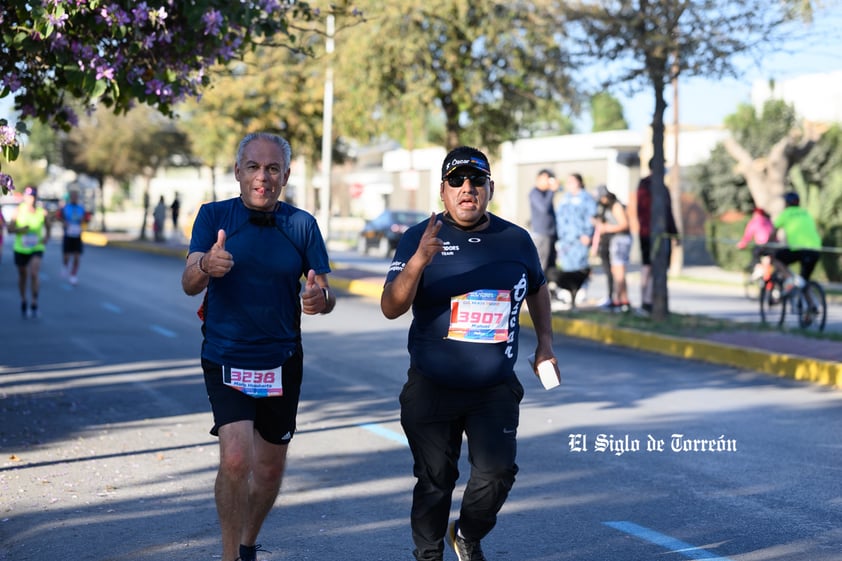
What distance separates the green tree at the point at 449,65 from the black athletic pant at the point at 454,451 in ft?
67.6

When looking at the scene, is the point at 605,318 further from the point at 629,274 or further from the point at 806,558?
the point at 629,274

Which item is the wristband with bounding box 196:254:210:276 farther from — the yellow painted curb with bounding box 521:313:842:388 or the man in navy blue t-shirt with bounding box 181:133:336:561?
the yellow painted curb with bounding box 521:313:842:388

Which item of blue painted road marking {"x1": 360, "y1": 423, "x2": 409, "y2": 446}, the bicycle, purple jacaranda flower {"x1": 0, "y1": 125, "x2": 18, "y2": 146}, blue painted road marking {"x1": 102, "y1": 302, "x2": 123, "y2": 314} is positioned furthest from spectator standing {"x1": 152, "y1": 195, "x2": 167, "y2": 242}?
purple jacaranda flower {"x1": 0, "y1": 125, "x2": 18, "y2": 146}

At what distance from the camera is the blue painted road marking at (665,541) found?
6164mm

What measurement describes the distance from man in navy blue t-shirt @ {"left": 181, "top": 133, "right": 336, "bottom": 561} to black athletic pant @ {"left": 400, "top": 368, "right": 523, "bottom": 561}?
0.59m

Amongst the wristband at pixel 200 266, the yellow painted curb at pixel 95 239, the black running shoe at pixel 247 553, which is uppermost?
the wristband at pixel 200 266

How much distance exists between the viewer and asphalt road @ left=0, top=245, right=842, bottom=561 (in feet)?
21.3

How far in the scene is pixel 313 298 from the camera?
5387mm

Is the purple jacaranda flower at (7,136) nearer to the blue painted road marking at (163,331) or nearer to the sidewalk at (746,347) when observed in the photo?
the sidewalk at (746,347)

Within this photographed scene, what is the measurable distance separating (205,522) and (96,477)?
4.98 ft

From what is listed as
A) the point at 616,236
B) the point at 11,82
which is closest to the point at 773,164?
the point at 616,236

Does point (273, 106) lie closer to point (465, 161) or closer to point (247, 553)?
point (247, 553)

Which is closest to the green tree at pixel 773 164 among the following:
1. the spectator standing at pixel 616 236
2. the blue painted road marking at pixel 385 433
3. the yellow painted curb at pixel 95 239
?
the spectator standing at pixel 616 236

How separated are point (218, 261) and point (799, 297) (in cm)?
1319
